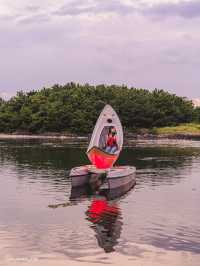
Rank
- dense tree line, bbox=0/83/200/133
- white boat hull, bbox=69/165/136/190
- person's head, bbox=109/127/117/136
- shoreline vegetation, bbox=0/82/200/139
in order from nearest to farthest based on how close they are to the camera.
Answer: white boat hull, bbox=69/165/136/190 < person's head, bbox=109/127/117/136 < shoreline vegetation, bbox=0/82/200/139 < dense tree line, bbox=0/83/200/133

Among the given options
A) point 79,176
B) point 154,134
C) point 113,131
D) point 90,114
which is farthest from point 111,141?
point 90,114

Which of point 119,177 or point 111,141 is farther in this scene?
point 111,141

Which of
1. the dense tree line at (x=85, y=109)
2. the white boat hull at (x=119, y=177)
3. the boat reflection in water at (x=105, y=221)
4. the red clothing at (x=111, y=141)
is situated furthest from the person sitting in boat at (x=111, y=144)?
the dense tree line at (x=85, y=109)

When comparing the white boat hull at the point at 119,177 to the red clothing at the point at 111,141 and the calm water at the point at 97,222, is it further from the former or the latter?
the red clothing at the point at 111,141

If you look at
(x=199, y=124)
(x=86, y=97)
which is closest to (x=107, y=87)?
(x=86, y=97)

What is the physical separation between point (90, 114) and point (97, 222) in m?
134

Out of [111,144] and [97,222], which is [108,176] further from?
[97,222]

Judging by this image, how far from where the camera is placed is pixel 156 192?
45.0 metres

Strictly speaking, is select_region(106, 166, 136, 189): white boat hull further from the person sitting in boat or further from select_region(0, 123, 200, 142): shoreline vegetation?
select_region(0, 123, 200, 142): shoreline vegetation

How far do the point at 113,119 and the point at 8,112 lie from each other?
5032 inches

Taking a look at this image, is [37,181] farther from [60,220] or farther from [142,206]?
[60,220]

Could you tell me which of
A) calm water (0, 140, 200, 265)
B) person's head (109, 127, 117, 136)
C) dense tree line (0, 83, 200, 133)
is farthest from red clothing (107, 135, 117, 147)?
dense tree line (0, 83, 200, 133)

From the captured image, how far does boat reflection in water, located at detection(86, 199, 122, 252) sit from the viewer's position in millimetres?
27400

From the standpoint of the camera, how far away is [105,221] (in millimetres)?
32625
